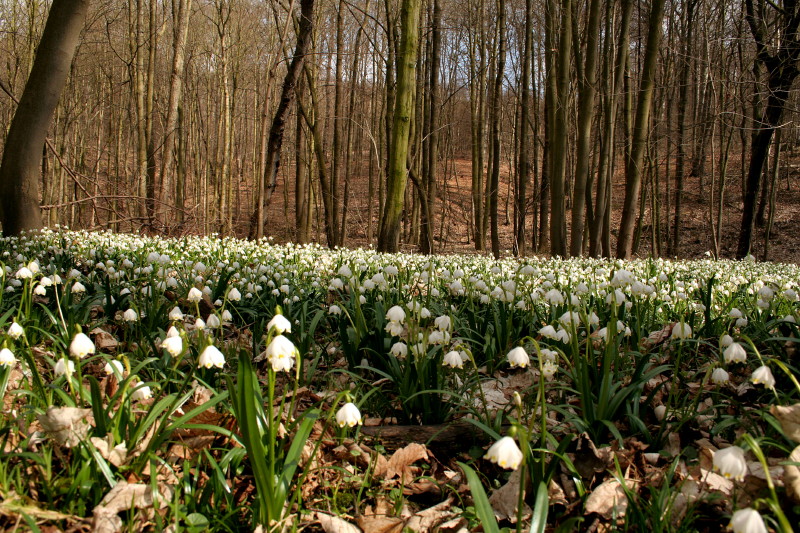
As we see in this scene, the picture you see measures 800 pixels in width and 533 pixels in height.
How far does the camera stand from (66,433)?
1492 mm

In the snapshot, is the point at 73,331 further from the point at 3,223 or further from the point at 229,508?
the point at 3,223

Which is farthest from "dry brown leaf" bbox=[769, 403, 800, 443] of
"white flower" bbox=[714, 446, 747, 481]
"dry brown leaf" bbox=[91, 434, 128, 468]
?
"dry brown leaf" bbox=[91, 434, 128, 468]

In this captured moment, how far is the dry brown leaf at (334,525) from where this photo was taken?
1514 mm

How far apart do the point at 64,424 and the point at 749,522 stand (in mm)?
1752

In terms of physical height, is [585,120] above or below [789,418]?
above

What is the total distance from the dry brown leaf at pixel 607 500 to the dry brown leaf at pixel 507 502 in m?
0.21

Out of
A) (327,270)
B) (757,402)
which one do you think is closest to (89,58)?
(327,270)

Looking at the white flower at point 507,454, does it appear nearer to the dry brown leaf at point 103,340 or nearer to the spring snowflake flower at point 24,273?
the spring snowflake flower at point 24,273

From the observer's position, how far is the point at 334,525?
1527 millimetres

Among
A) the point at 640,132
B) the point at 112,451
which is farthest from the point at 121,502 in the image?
the point at 640,132

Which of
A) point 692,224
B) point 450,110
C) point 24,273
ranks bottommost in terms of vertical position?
point 24,273

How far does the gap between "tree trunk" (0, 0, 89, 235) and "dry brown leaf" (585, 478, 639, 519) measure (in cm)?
789

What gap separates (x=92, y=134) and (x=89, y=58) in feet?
29.4

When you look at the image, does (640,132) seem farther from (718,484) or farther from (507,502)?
(507,502)
